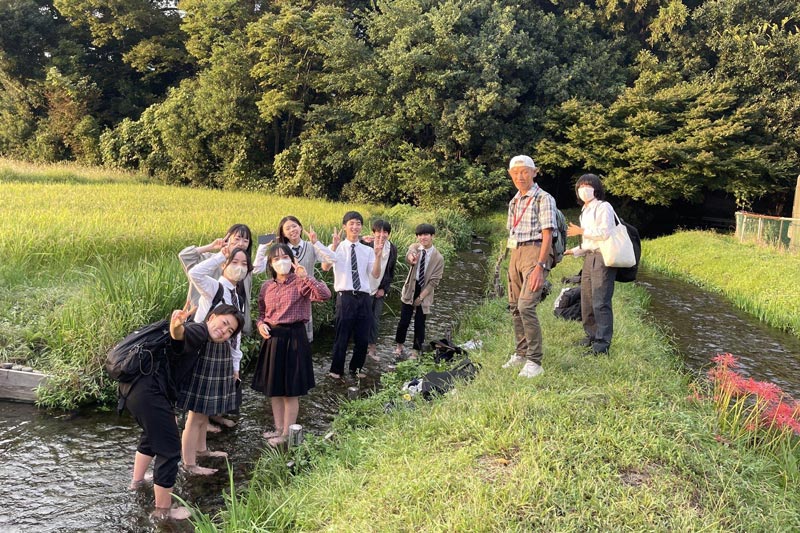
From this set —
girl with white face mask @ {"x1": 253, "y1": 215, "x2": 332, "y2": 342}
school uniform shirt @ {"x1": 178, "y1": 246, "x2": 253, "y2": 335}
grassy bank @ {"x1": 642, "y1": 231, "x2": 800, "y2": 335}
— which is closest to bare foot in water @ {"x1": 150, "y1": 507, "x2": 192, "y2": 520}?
school uniform shirt @ {"x1": 178, "y1": 246, "x2": 253, "y2": 335}

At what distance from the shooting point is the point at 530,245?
14.5 feet

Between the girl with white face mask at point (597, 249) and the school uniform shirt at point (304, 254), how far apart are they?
2.50 m

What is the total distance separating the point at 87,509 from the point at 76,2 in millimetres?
32995

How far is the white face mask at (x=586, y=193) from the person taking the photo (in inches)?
195

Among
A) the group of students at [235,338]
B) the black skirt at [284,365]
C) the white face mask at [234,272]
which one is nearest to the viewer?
the group of students at [235,338]

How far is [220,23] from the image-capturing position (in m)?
25.1

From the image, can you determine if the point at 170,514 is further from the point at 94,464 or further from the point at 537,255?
the point at 537,255

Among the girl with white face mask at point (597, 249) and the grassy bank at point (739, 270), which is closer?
the girl with white face mask at point (597, 249)

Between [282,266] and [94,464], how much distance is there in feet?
6.94

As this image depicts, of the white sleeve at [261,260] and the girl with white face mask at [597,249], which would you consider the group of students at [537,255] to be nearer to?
the girl with white face mask at [597,249]

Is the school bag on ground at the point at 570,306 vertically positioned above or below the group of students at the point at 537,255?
below

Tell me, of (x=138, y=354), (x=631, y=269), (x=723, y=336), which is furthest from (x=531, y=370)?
(x=723, y=336)

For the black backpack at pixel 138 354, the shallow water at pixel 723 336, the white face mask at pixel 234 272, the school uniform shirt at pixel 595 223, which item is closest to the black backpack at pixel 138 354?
the black backpack at pixel 138 354

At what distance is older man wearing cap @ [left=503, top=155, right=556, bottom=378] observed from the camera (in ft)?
14.1
